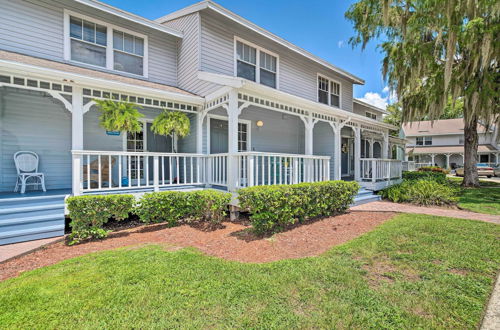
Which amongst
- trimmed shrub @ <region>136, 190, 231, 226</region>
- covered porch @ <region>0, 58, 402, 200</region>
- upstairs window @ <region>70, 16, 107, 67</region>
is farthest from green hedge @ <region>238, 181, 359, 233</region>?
upstairs window @ <region>70, 16, 107, 67</region>

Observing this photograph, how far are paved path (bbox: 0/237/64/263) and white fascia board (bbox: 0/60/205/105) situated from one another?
11.6ft

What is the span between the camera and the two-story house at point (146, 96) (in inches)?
239

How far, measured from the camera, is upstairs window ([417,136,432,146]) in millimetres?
33219

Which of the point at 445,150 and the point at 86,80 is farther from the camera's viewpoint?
the point at 445,150

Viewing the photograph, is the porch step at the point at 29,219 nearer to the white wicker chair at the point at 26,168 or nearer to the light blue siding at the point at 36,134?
the white wicker chair at the point at 26,168

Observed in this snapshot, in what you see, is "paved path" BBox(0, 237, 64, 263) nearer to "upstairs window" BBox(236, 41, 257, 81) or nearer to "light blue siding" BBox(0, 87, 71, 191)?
"light blue siding" BBox(0, 87, 71, 191)

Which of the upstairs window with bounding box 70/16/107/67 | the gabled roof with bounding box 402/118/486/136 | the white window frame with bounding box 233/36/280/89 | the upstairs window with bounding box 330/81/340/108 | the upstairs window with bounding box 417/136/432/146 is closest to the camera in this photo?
the upstairs window with bounding box 70/16/107/67

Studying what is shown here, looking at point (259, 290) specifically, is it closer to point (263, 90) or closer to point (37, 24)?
point (263, 90)

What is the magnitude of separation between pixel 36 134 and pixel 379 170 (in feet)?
39.9

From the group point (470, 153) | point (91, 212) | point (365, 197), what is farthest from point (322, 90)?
point (91, 212)

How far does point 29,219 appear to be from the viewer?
4.68 m

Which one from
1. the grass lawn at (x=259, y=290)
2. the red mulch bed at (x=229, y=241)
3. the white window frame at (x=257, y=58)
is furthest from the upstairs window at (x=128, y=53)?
the grass lawn at (x=259, y=290)

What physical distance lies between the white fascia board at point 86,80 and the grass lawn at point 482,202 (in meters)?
9.41

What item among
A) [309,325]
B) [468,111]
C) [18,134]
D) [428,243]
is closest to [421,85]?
[468,111]
